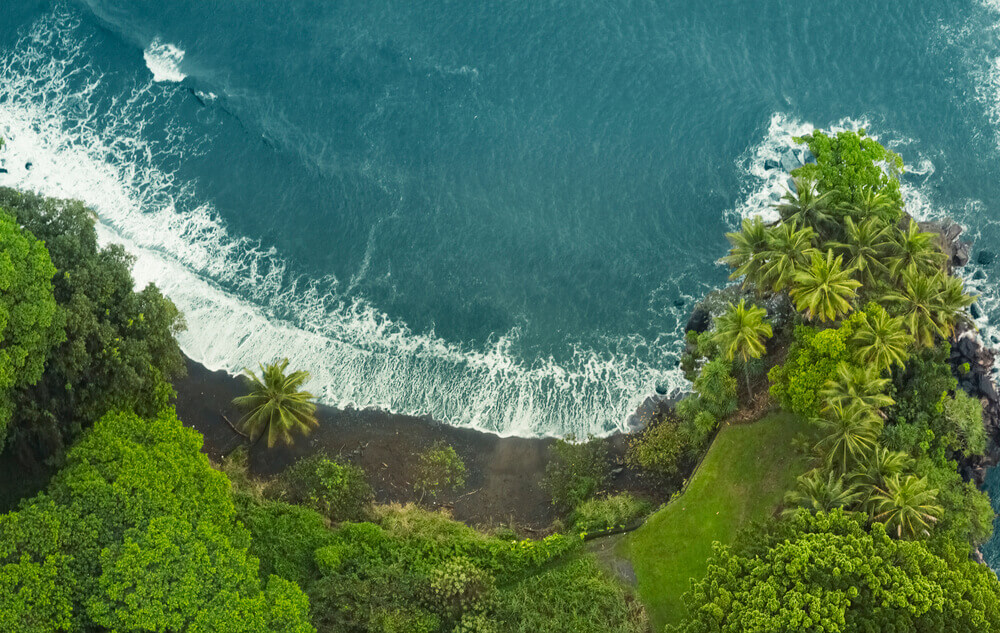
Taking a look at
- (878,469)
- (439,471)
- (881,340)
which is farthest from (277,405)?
(881,340)

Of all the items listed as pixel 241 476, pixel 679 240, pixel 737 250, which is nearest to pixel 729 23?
pixel 679 240

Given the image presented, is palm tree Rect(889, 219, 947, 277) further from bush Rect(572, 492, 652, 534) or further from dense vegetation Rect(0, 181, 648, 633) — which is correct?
dense vegetation Rect(0, 181, 648, 633)

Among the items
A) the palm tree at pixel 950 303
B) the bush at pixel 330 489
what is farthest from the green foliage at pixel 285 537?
the palm tree at pixel 950 303

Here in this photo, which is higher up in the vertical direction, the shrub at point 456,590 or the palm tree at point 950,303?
the palm tree at point 950,303

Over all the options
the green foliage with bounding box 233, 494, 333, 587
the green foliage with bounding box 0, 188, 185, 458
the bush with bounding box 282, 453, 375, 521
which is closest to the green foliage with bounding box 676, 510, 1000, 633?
the bush with bounding box 282, 453, 375, 521

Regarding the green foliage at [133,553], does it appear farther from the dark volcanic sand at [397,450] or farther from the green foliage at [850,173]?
the green foliage at [850,173]

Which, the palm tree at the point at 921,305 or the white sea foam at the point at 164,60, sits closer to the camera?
the palm tree at the point at 921,305
